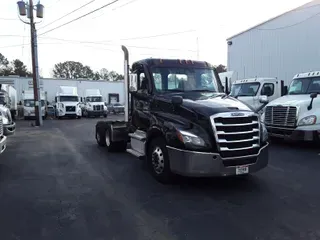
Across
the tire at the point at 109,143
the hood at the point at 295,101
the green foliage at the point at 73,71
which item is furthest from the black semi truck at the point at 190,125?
the green foliage at the point at 73,71

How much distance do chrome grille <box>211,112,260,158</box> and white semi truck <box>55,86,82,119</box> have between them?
2514cm

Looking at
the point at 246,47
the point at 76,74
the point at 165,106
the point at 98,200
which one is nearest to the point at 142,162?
the point at 165,106

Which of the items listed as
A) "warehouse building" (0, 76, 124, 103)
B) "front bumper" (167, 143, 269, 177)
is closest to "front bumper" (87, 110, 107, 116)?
"warehouse building" (0, 76, 124, 103)

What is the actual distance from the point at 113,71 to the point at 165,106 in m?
84.0

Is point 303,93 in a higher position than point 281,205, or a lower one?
higher

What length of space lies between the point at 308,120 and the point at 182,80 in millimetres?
4632

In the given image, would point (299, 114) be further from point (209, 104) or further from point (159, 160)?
point (159, 160)

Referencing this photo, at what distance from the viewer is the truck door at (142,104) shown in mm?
6578

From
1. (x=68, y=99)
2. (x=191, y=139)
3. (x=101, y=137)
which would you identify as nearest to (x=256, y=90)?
(x=101, y=137)

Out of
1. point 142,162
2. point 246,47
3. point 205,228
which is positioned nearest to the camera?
point 205,228

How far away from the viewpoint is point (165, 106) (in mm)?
6012

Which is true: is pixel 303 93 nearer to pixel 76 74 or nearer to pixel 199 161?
pixel 199 161

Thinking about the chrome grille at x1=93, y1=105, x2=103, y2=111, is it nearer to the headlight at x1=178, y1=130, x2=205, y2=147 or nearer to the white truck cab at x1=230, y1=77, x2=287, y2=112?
the white truck cab at x1=230, y1=77, x2=287, y2=112

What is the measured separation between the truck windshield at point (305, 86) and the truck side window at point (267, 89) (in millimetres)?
1931
